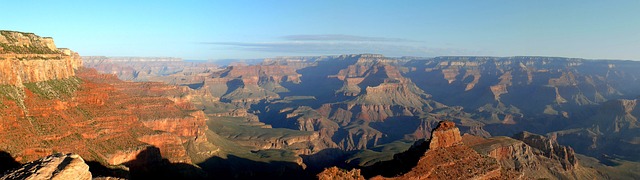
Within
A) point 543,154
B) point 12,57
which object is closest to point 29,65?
point 12,57

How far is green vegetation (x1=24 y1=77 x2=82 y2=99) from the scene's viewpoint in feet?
259

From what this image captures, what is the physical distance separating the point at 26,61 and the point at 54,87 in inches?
369

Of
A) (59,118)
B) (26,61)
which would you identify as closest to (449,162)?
(59,118)

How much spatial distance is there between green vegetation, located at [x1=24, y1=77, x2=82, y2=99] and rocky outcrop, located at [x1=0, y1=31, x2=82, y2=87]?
3.12 feet

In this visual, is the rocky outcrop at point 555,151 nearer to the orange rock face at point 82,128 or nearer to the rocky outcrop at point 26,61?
the orange rock face at point 82,128

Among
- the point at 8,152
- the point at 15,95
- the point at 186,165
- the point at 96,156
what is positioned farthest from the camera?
the point at 186,165

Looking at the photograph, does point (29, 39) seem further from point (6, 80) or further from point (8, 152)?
point (8, 152)

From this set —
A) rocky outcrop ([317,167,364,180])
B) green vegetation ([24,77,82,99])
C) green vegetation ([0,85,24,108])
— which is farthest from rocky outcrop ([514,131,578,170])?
green vegetation ([0,85,24,108])

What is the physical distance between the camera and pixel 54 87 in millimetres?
87062

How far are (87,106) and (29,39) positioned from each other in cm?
1823

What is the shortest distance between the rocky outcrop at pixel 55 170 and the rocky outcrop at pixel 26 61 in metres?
44.3

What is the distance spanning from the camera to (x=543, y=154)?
140500 millimetres

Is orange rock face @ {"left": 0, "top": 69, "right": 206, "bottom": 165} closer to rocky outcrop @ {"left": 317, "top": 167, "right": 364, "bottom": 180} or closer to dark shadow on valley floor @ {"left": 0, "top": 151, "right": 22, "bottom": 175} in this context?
dark shadow on valley floor @ {"left": 0, "top": 151, "right": 22, "bottom": 175}

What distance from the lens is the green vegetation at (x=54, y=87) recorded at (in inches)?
3110
